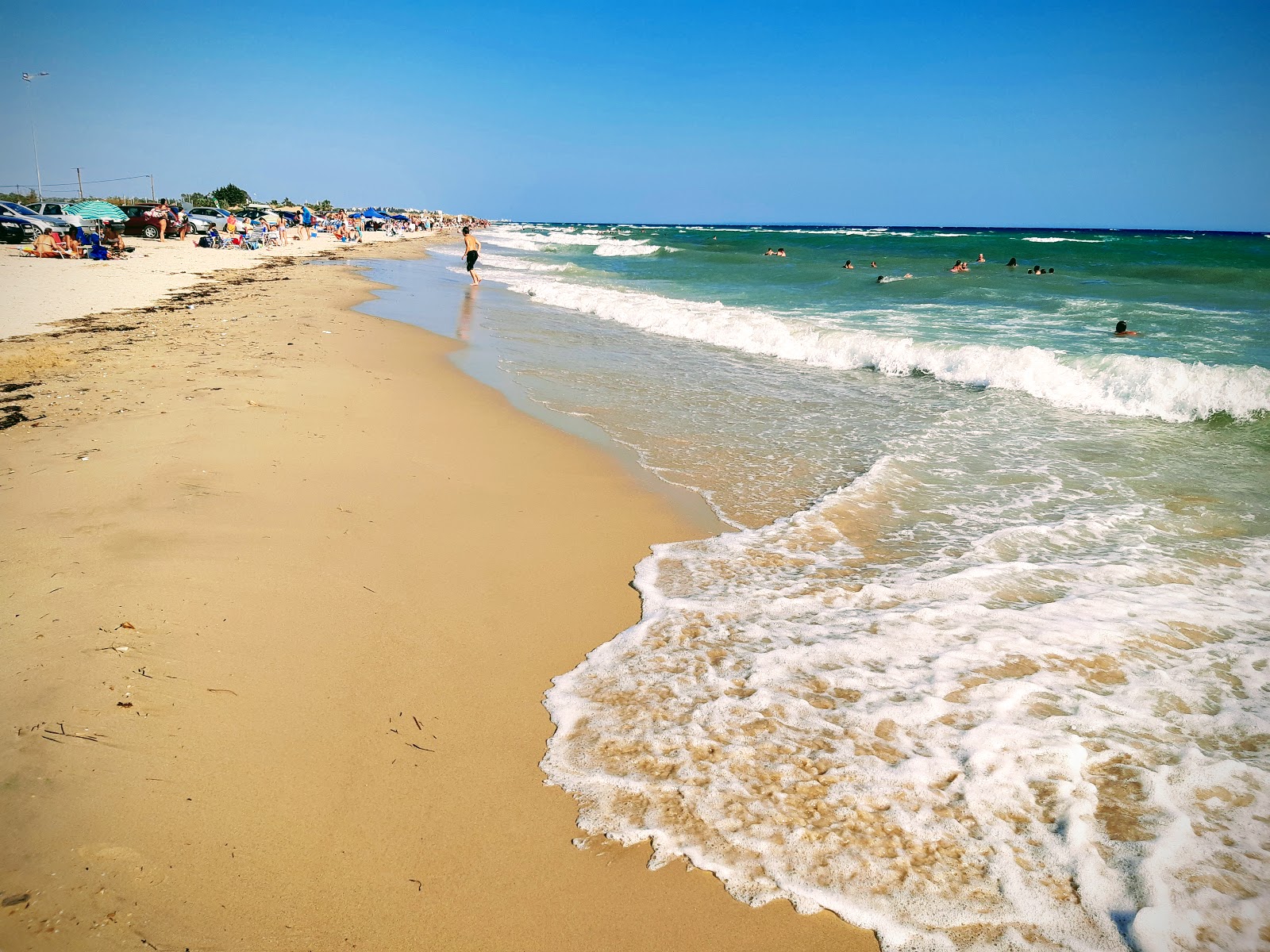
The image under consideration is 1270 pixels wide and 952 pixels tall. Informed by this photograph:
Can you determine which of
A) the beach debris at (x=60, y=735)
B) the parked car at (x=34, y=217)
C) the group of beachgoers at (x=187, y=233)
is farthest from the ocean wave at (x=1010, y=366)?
the parked car at (x=34, y=217)

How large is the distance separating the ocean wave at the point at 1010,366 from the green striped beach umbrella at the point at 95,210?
2418 centimetres

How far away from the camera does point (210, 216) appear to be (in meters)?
37.2

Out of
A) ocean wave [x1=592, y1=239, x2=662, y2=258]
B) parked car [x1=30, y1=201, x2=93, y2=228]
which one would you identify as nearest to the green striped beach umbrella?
parked car [x1=30, y1=201, x2=93, y2=228]

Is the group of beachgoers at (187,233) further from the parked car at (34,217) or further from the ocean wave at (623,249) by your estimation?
the ocean wave at (623,249)

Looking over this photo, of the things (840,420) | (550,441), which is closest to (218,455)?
(550,441)

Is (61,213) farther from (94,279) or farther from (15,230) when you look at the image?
(94,279)

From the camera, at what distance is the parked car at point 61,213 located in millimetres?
25153

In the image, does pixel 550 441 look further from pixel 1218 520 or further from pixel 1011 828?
pixel 1218 520

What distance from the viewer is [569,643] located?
11.5ft

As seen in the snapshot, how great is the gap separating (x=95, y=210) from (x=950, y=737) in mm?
35165

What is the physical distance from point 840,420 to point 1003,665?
16.8ft

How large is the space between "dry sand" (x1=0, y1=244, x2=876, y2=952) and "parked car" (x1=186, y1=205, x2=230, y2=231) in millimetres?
34799

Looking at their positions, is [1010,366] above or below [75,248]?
below

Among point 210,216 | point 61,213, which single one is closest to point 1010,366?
point 61,213
